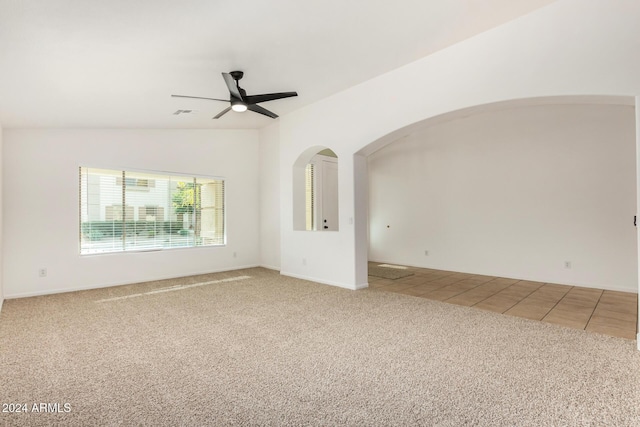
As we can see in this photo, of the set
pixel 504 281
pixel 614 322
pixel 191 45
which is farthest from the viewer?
pixel 504 281

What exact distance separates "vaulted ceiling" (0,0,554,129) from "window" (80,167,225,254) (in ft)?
4.09

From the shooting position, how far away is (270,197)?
725 cm

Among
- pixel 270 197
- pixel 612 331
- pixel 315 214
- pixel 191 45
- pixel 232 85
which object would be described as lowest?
pixel 612 331

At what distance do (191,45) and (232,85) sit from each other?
0.63 meters

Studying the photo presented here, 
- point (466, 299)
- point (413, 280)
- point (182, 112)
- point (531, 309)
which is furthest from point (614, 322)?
point (182, 112)

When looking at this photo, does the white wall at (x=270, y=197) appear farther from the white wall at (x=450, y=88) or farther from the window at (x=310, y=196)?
the window at (x=310, y=196)

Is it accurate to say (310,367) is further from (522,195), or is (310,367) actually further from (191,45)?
(522,195)

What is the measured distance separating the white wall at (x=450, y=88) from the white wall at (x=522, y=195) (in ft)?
8.60

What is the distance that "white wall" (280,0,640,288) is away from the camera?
2.93 meters

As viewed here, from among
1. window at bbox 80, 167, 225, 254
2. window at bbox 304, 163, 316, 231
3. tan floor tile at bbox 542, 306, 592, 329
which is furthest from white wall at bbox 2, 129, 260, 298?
tan floor tile at bbox 542, 306, 592, 329

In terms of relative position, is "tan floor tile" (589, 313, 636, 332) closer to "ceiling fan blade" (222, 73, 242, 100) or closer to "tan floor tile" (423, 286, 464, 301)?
"tan floor tile" (423, 286, 464, 301)

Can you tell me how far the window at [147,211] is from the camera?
5.54 m

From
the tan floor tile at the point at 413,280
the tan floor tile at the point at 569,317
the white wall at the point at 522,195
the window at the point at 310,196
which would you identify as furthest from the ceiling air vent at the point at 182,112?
the tan floor tile at the point at 569,317

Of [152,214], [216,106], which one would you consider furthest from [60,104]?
[152,214]
